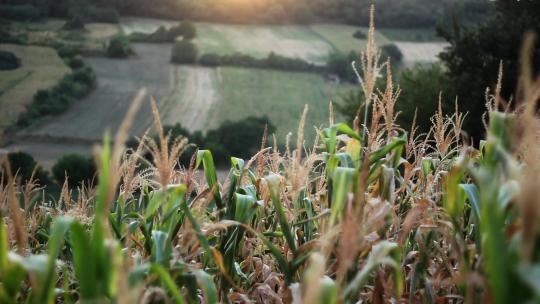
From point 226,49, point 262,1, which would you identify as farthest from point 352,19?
point 226,49

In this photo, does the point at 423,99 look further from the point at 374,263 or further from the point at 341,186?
the point at 374,263

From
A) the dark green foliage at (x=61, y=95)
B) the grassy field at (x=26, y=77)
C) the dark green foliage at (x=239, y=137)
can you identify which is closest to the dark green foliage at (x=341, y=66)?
the dark green foliage at (x=239, y=137)

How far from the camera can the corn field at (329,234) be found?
60.3 inches

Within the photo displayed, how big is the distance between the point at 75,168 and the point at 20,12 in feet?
75.8

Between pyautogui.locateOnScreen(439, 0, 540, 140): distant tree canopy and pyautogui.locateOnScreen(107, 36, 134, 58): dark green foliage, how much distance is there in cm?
2749

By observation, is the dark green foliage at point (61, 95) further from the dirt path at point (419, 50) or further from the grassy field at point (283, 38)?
the dirt path at point (419, 50)

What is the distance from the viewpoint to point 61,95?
1421 inches

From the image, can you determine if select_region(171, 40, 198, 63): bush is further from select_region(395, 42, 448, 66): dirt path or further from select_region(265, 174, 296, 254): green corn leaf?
select_region(265, 174, 296, 254): green corn leaf

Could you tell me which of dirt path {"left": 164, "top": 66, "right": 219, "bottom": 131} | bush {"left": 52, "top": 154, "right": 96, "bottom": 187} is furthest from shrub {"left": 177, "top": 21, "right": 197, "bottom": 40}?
bush {"left": 52, "top": 154, "right": 96, "bottom": 187}

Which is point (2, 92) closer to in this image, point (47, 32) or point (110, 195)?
point (47, 32)

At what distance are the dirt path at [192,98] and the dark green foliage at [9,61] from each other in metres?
8.15

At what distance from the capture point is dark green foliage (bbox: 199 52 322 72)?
42.2 meters

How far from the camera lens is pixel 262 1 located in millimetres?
49094

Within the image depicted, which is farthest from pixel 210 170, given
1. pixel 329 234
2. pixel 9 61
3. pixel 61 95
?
pixel 9 61
